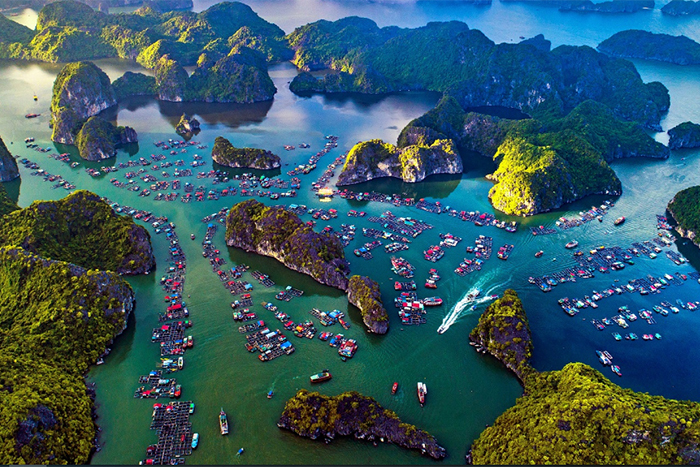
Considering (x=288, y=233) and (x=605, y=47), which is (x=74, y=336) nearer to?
(x=288, y=233)

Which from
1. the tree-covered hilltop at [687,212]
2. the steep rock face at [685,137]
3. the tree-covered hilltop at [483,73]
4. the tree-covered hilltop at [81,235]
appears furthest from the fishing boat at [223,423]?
the tree-covered hilltop at [483,73]

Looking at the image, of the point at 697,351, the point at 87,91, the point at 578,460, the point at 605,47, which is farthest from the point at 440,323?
the point at 605,47

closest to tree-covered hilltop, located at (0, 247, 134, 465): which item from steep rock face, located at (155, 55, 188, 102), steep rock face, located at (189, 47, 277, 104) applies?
steep rock face, located at (189, 47, 277, 104)

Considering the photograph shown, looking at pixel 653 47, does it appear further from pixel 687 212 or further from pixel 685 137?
pixel 687 212

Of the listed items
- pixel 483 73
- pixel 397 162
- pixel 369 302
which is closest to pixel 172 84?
pixel 397 162

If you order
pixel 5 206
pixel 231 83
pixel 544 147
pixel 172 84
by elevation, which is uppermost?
pixel 231 83

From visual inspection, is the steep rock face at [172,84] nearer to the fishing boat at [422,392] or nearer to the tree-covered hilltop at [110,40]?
the tree-covered hilltop at [110,40]
